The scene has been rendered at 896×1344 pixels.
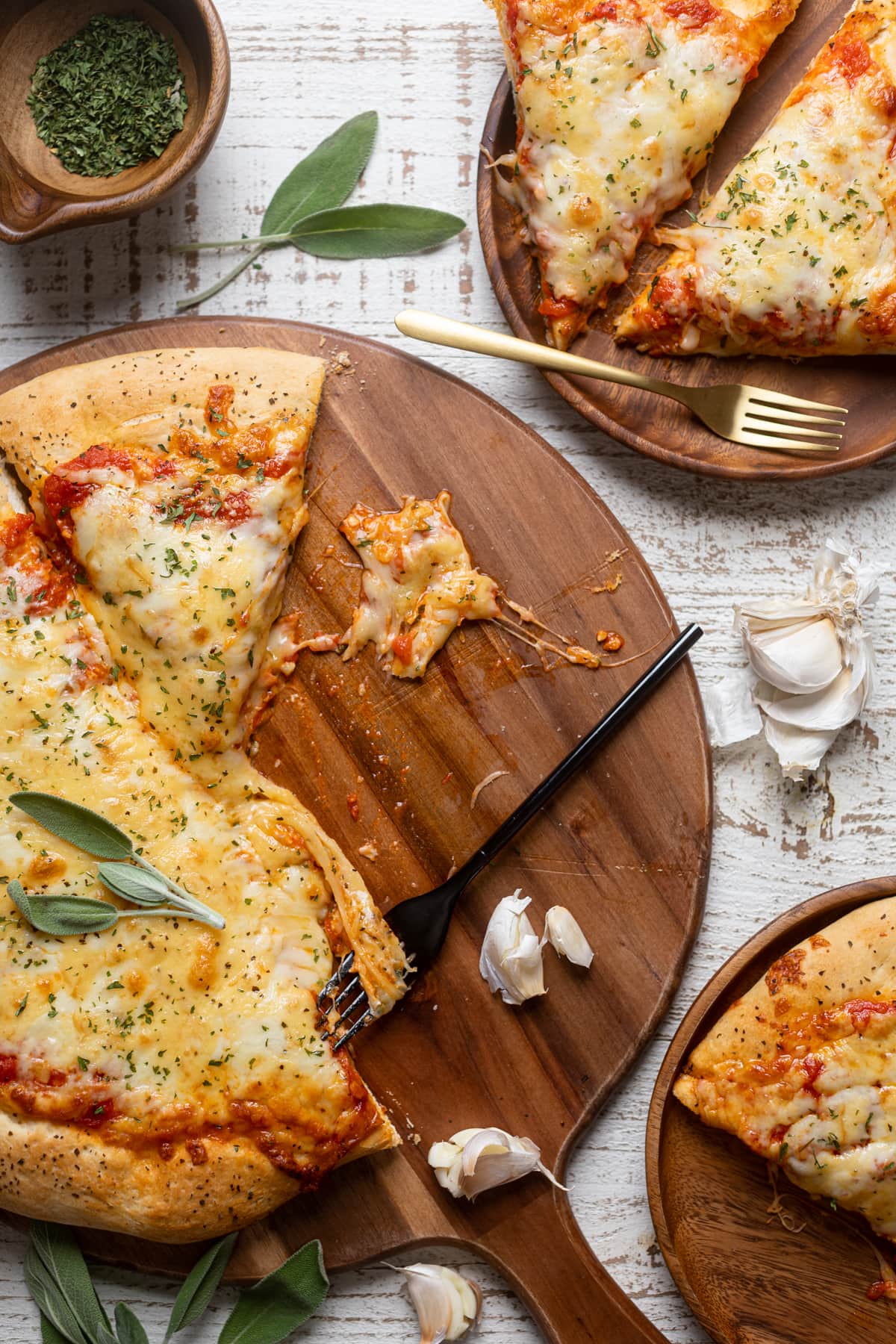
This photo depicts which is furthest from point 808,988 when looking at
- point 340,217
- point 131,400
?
point 340,217

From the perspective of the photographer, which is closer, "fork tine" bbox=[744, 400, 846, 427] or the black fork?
the black fork

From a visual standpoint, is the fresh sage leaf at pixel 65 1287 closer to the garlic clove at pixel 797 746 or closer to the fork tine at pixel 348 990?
the fork tine at pixel 348 990

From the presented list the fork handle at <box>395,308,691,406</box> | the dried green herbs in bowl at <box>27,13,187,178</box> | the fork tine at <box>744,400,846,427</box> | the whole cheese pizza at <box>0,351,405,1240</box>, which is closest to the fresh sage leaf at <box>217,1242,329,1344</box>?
the whole cheese pizza at <box>0,351,405,1240</box>

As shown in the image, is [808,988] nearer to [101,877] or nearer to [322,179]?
[101,877]

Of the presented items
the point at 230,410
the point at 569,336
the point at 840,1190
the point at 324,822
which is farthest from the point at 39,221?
the point at 840,1190

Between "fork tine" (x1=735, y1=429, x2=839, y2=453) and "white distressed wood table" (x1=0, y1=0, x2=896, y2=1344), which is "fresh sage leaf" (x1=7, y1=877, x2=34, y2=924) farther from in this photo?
"fork tine" (x1=735, y1=429, x2=839, y2=453)

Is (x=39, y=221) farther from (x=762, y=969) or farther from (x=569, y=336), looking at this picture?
(x=762, y=969)
